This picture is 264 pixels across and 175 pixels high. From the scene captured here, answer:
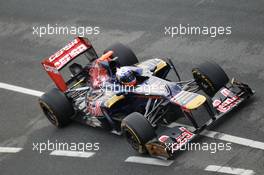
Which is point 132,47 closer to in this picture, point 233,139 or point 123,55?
point 123,55

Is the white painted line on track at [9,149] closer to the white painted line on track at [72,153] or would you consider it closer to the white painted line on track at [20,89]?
the white painted line on track at [72,153]

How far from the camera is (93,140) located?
1698 centimetres

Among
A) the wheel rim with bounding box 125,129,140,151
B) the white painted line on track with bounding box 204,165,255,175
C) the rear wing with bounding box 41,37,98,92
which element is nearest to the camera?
the white painted line on track with bounding box 204,165,255,175

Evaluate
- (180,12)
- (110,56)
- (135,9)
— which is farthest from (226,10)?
(110,56)

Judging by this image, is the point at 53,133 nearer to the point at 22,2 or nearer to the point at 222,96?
the point at 222,96

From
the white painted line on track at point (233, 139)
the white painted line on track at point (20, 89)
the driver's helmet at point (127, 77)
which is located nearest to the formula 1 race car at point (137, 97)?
the driver's helmet at point (127, 77)

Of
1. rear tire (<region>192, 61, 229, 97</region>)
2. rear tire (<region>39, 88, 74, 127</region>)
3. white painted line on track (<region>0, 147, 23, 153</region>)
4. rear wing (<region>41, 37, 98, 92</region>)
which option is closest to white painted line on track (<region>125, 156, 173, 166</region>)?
rear tire (<region>192, 61, 229, 97</region>)

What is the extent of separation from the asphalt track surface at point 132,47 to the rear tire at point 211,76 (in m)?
0.80

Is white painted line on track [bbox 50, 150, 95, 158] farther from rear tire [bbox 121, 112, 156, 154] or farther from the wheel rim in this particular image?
rear tire [bbox 121, 112, 156, 154]

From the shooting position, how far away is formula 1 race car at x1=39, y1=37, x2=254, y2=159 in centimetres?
1521

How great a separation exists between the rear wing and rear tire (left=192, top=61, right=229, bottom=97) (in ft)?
11.7

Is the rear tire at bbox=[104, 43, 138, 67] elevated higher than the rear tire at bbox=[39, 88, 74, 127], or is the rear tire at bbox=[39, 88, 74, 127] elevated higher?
the rear tire at bbox=[104, 43, 138, 67]

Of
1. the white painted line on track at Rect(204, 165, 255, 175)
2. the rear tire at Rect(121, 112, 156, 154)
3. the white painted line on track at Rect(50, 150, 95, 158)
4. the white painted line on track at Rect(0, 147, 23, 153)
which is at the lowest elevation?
the white painted line on track at Rect(0, 147, 23, 153)

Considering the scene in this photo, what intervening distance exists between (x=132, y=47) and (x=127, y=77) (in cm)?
567
